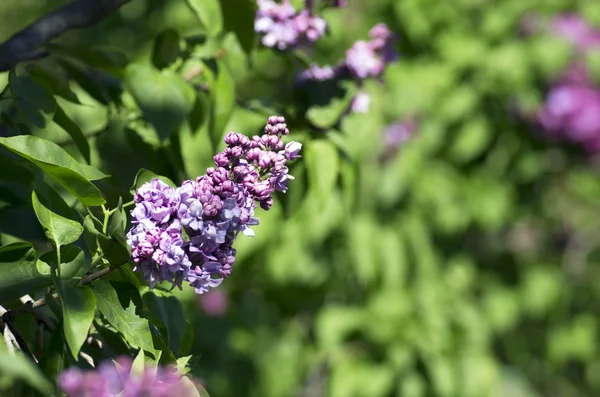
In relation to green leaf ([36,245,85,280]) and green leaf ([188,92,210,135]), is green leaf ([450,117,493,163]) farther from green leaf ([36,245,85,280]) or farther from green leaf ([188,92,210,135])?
green leaf ([36,245,85,280])

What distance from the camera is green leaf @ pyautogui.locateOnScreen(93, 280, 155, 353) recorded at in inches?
32.9

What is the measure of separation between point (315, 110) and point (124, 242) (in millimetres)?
685

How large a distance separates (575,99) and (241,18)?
242cm

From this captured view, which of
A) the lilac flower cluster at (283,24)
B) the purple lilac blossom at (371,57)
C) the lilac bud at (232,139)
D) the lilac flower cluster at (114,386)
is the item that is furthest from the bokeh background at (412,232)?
the lilac flower cluster at (114,386)

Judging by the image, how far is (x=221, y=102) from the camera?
1.32 m

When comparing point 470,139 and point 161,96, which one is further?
point 470,139

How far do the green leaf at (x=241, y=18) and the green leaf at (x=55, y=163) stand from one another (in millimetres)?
543

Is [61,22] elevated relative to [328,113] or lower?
elevated

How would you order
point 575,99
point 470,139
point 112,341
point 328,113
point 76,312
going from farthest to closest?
point 575,99
point 470,139
point 328,113
point 112,341
point 76,312

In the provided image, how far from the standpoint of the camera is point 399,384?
2.88 metres

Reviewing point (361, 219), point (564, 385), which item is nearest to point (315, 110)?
point (361, 219)

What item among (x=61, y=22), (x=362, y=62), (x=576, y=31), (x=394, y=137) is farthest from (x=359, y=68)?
(x=576, y=31)

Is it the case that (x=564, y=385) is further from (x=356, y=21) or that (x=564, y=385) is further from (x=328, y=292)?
(x=356, y=21)

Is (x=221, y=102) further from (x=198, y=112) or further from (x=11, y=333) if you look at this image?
(x=11, y=333)
